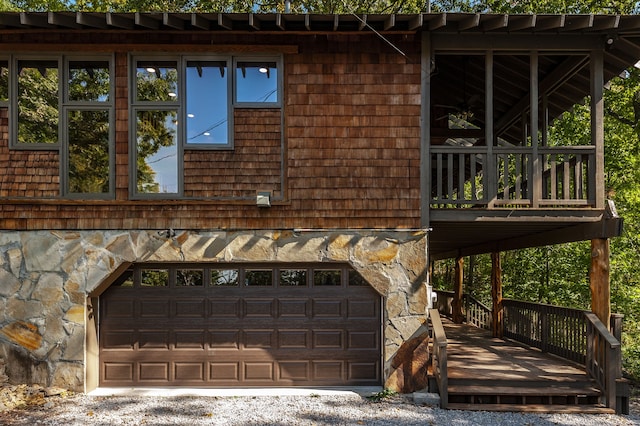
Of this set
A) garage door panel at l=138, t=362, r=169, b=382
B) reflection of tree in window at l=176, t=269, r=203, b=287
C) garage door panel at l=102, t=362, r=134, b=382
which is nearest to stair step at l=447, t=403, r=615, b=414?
reflection of tree in window at l=176, t=269, r=203, b=287

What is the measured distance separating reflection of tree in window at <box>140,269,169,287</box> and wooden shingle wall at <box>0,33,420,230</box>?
79 cm

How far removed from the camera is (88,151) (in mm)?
6434

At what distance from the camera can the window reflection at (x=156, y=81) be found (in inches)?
256

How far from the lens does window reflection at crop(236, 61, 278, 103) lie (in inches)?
255

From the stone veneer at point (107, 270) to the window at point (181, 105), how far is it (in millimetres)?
943

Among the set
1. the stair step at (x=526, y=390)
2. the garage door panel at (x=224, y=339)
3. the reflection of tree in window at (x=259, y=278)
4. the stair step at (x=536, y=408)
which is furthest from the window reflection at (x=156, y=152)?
the stair step at (x=536, y=408)

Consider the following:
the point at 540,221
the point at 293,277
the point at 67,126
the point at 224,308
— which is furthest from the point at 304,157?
the point at 540,221

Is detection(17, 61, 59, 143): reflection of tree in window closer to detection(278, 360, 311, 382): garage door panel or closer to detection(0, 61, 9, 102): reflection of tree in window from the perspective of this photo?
detection(0, 61, 9, 102): reflection of tree in window

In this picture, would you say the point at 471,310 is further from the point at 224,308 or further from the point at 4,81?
the point at 4,81

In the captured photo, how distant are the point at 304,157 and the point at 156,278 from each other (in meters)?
3.01

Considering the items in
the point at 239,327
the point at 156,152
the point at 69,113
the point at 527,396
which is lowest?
the point at 527,396

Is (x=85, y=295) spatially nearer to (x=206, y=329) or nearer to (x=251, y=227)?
(x=206, y=329)

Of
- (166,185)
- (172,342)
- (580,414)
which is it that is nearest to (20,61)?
(166,185)

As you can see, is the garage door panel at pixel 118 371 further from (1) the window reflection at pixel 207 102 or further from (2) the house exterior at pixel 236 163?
(1) the window reflection at pixel 207 102
